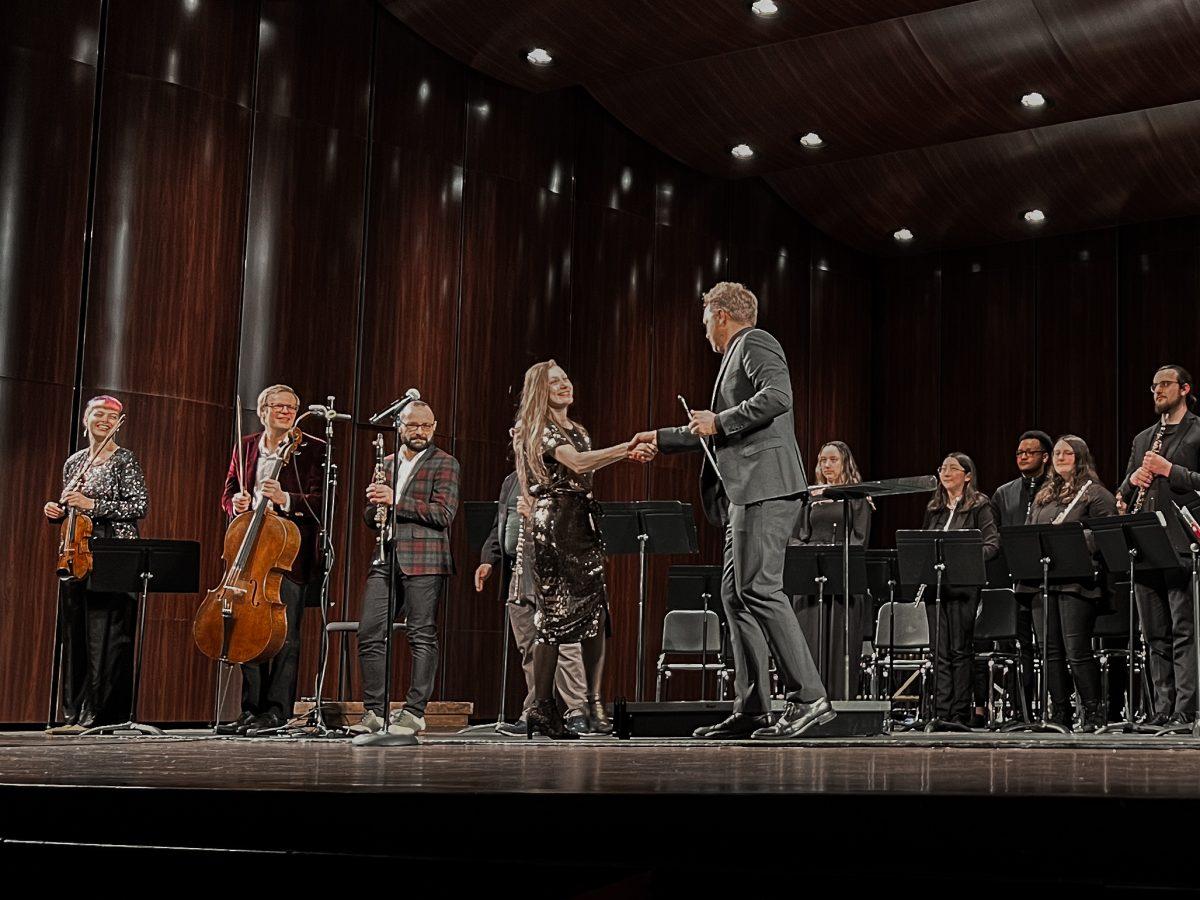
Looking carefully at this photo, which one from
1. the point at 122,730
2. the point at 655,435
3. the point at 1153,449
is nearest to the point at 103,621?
the point at 122,730

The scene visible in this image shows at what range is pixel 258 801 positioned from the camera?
2146mm

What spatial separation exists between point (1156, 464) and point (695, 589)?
3.29 m

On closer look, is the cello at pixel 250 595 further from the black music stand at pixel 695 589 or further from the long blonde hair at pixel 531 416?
the black music stand at pixel 695 589

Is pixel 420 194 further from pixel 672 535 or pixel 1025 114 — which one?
pixel 1025 114

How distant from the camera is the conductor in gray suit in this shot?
4691mm

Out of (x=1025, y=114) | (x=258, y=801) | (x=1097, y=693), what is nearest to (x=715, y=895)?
(x=258, y=801)

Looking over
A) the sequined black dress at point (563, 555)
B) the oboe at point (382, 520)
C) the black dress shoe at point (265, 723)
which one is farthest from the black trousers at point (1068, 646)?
the black dress shoe at point (265, 723)

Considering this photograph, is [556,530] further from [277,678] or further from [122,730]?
[122,730]

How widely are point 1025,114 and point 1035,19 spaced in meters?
1.19

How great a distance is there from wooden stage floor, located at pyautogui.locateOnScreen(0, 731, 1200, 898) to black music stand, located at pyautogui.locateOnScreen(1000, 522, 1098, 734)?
459cm

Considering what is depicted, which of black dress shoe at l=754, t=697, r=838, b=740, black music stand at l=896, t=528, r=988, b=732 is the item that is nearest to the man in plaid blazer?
black dress shoe at l=754, t=697, r=838, b=740

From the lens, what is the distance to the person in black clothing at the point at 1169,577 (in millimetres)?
6945

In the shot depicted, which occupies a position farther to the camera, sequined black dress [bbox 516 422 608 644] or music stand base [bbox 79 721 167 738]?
music stand base [bbox 79 721 167 738]

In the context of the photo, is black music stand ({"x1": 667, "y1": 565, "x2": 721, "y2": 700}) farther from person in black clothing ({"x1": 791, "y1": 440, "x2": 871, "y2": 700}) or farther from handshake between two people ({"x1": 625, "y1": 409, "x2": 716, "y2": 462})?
handshake between two people ({"x1": 625, "y1": 409, "x2": 716, "y2": 462})
